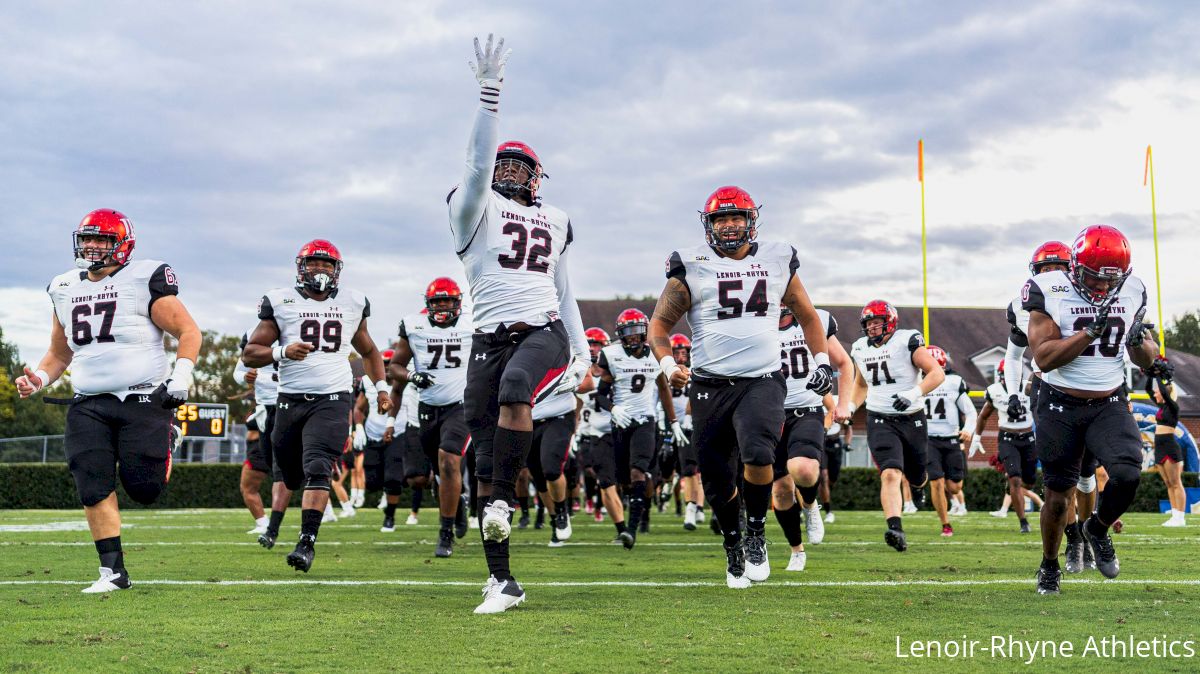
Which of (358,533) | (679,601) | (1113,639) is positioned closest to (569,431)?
(358,533)

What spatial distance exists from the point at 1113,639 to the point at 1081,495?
9.86ft

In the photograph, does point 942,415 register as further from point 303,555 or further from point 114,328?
point 114,328

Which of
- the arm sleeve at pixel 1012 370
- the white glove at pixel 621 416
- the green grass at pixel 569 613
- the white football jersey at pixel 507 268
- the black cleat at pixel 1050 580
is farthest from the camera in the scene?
the white glove at pixel 621 416

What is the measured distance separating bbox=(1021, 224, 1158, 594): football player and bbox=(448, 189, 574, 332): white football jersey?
2.84 meters

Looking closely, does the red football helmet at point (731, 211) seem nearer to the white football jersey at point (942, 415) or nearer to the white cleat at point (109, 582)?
the white cleat at point (109, 582)

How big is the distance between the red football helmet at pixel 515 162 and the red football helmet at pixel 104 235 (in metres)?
2.38

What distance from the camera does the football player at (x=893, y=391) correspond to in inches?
429

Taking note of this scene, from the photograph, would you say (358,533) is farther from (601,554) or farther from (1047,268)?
(1047,268)

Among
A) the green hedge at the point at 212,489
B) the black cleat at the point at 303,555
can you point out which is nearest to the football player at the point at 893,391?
the black cleat at the point at 303,555

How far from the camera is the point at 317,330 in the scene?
8766 mm

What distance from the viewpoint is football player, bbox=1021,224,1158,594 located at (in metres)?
6.39

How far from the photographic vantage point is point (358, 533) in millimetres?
13500

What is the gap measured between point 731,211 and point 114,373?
149 inches

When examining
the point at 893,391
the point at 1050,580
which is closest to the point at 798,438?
the point at 1050,580
